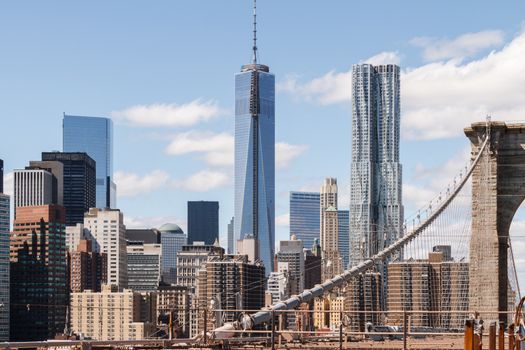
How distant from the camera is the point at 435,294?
131500mm

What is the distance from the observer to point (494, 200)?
140 ft

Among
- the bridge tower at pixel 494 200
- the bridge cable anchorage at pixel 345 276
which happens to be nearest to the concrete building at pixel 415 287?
Answer: the bridge cable anchorage at pixel 345 276

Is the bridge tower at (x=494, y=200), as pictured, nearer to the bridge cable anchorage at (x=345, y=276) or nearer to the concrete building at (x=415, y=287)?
the bridge cable anchorage at (x=345, y=276)

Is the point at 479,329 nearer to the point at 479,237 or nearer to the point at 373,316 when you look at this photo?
the point at 479,237

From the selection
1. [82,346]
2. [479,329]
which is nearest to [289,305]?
[82,346]

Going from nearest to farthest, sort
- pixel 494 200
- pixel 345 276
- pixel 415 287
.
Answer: pixel 494 200 → pixel 345 276 → pixel 415 287

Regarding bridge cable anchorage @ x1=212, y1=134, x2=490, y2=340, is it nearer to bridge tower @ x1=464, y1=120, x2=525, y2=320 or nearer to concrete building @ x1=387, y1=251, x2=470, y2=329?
bridge tower @ x1=464, y1=120, x2=525, y2=320

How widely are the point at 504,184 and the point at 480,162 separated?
1272mm

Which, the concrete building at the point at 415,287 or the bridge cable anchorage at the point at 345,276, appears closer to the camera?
the bridge cable anchorage at the point at 345,276

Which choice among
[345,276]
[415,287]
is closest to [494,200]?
[345,276]

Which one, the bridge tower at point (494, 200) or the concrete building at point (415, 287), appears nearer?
the bridge tower at point (494, 200)

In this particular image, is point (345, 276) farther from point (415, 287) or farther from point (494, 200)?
point (415, 287)

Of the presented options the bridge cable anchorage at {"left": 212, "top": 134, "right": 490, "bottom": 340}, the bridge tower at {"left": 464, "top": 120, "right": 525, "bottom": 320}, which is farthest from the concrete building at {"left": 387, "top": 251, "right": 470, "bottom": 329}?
the bridge tower at {"left": 464, "top": 120, "right": 525, "bottom": 320}

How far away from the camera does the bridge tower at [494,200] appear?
138 feet
